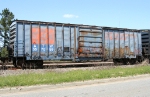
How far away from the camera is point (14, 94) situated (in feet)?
25.3

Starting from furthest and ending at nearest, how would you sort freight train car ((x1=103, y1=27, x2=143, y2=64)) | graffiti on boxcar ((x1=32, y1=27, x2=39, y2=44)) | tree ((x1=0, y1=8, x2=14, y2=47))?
1. tree ((x1=0, y1=8, x2=14, y2=47))
2. freight train car ((x1=103, y1=27, x2=143, y2=64))
3. graffiti on boxcar ((x1=32, y1=27, x2=39, y2=44))

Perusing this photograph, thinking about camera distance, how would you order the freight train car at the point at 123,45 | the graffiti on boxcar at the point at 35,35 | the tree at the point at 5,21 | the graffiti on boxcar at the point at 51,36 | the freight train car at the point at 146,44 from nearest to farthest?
the graffiti on boxcar at the point at 35,35 → the graffiti on boxcar at the point at 51,36 → the freight train car at the point at 123,45 → the freight train car at the point at 146,44 → the tree at the point at 5,21

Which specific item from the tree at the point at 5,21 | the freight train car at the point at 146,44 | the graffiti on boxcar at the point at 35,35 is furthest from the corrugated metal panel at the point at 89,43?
the tree at the point at 5,21

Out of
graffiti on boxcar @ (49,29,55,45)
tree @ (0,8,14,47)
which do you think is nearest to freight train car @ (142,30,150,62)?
graffiti on boxcar @ (49,29,55,45)

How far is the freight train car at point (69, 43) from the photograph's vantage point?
17.7 meters

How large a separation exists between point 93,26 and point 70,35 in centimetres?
261

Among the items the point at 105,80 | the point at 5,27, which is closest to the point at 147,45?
the point at 105,80

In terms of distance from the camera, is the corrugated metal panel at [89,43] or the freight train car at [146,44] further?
the freight train car at [146,44]

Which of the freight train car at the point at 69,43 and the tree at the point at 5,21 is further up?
the tree at the point at 5,21

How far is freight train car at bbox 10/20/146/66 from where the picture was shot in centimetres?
1770

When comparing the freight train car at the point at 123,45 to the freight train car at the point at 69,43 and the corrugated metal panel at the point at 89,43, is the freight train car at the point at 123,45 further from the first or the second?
the corrugated metal panel at the point at 89,43

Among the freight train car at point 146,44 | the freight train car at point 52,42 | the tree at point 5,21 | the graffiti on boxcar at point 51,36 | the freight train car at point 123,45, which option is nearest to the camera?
the freight train car at point 52,42

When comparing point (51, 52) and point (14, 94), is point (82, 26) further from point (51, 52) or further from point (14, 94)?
point (14, 94)

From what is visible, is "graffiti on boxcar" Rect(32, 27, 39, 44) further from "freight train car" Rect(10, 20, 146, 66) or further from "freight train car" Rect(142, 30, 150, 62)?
"freight train car" Rect(142, 30, 150, 62)
